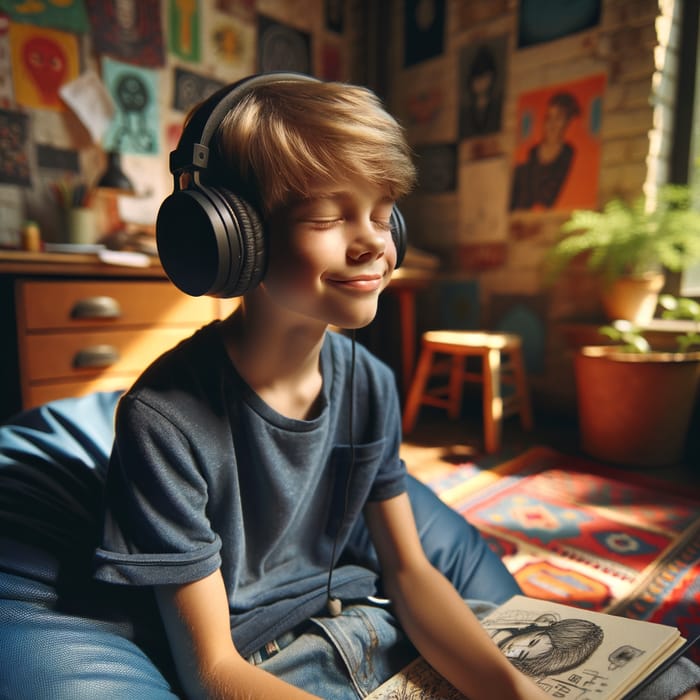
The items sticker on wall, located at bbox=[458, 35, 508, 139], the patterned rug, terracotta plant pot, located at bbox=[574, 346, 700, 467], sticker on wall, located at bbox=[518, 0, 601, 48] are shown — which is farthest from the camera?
sticker on wall, located at bbox=[458, 35, 508, 139]

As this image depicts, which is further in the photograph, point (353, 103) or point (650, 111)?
point (650, 111)

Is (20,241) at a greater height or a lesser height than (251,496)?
greater

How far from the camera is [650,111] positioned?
2.19 m

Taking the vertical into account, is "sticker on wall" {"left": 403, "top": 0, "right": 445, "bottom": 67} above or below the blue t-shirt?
above

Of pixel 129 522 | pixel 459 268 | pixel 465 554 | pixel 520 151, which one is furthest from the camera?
pixel 459 268

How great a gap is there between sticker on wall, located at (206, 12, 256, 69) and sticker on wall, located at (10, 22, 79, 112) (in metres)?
0.66

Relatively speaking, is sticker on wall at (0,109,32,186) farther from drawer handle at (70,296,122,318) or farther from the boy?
the boy

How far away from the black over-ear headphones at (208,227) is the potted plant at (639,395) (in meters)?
1.77

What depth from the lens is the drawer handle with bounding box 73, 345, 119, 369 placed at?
5.57ft

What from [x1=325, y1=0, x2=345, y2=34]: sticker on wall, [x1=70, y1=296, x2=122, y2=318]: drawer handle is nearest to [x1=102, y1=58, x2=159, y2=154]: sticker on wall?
[x1=70, y1=296, x2=122, y2=318]: drawer handle

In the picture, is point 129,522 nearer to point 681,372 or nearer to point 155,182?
point 681,372

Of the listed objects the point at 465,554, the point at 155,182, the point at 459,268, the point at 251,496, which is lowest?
the point at 465,554

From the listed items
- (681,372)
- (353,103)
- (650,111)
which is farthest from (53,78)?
(681,372)

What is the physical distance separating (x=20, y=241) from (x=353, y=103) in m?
1.89
